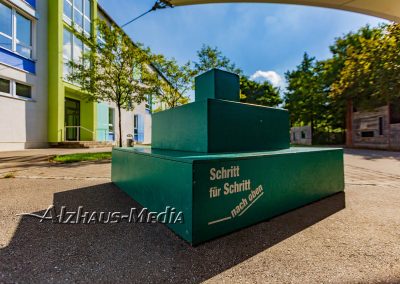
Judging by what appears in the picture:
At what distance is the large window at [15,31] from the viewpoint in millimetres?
11125

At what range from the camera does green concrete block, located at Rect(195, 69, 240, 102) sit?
4012mm

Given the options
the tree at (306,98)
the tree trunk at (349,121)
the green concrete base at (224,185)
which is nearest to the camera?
the green concrete base at (224,185)

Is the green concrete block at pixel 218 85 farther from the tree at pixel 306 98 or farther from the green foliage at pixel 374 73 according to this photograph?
the tree at pixel 306 98

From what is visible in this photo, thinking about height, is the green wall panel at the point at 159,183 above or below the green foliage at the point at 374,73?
below

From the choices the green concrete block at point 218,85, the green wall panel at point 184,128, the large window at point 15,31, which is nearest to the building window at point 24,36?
the large window at point 15,31

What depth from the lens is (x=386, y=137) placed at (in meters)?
17.4

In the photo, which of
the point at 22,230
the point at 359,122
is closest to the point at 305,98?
the point at 359,122

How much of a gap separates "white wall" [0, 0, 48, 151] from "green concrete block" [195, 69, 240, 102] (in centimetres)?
1245

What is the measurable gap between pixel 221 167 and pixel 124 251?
50.6 inches

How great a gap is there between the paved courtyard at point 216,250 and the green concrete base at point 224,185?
0.53 feet

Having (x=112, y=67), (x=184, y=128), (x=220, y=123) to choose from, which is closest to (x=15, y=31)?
(x=112, y=67)

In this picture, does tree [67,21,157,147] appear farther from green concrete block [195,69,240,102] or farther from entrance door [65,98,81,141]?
green concrete block [195,69,240,102]

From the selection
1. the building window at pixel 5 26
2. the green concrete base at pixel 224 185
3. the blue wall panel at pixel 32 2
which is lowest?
the green concrete base at pixel 224 185

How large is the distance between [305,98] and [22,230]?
96.1 ft
